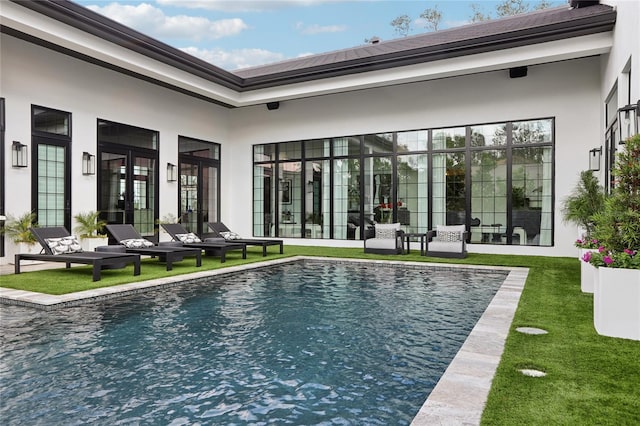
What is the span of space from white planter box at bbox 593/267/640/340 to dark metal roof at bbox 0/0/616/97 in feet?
21.9

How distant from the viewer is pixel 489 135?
11344 mm

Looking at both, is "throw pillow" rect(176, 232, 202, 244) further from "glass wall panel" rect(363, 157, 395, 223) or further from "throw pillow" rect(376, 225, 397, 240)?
"glass wall panel" rect(363, 157, 395, 223)

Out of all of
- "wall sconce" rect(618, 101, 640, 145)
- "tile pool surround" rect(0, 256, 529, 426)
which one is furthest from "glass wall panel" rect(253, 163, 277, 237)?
"wall sconce" rect(618, 101, 640, 145)

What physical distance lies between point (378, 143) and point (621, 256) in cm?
932

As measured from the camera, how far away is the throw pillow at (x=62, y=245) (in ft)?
24.8

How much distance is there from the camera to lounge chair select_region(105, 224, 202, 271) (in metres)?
8.12

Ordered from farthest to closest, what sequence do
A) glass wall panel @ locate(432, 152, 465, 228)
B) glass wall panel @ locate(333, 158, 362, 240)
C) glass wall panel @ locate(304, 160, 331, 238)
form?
glass wall panel @ locate(304, 160, 331, 238)
glass wall panel @ locate(333, 158, 362, 240)
glass wall panel @ locate(432, 152, 465, 228)

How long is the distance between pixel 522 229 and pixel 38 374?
1059 cm

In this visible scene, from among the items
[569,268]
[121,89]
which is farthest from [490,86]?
[121,89]

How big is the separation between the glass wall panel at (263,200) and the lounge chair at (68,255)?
7.13 metres

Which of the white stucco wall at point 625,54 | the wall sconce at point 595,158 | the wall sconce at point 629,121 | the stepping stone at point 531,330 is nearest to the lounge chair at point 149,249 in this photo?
the stepping stone at point 531,330

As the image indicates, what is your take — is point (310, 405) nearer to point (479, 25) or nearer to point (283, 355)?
point (283, 355)

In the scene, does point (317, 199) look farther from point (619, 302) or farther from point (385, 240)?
point (619, 302)

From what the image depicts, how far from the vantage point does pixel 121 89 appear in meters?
11.5
